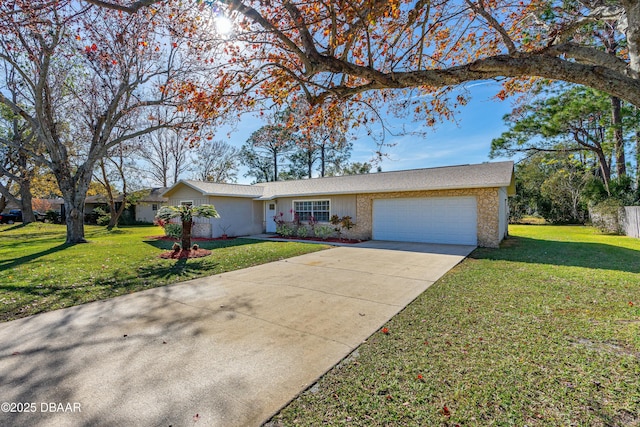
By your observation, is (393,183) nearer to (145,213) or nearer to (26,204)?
(145,213)

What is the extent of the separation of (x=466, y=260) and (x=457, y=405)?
708 cm

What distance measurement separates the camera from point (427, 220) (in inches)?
497

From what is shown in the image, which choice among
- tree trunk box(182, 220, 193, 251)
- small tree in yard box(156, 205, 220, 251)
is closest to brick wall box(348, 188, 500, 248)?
small tree in yard box(156, 205, 220, 251)

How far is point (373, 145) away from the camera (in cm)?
636

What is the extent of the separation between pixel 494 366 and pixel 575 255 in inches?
347

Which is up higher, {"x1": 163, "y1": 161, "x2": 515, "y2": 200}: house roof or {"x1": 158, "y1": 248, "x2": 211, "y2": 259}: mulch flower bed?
{"x1": 163, "y1": 161, "x2": 515, "y2": 200}: house roof

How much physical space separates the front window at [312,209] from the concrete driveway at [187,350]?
9.20 meters

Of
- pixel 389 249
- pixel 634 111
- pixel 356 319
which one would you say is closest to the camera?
pixel 356 319

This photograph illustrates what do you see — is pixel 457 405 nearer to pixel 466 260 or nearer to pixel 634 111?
pixel 466 260

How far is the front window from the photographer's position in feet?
50.6

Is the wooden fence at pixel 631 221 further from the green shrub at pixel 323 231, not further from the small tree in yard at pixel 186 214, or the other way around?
the small tree in yard at pixel 186 214

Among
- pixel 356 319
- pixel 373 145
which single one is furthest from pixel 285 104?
pixel 356 319

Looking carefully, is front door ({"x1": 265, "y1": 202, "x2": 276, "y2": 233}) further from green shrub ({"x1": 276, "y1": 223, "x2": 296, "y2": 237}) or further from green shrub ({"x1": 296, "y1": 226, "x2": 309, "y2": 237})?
green shrub ({"x1": 296, "y1": 226, "x2": 309, "y2": 237})

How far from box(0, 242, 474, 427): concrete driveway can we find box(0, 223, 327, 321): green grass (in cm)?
71
